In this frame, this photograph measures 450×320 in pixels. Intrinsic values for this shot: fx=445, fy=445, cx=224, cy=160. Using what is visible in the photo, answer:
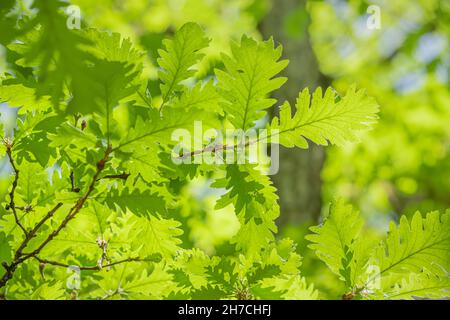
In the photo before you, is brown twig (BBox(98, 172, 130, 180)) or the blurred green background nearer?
brown twig (BBox(98, 172, 130, 180))

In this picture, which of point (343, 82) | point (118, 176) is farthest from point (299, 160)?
point (118, 176)

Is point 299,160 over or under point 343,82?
under

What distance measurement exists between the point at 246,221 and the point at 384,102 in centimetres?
454

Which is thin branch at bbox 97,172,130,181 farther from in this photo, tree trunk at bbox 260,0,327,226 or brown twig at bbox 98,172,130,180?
tree trunk at bbox 260,0,327,226

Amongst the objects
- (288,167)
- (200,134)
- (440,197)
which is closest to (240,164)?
(200,134)

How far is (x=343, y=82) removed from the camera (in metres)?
4.59

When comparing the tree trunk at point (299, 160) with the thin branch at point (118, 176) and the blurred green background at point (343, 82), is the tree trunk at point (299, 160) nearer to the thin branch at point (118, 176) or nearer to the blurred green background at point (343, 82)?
the blurred green background at point (343, 82)

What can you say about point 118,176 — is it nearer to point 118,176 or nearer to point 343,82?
point 118,176

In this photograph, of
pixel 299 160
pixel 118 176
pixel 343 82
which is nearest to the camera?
pixel 118 176

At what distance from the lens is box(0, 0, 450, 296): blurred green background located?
11.0ft

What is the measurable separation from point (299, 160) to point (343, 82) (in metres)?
1.59

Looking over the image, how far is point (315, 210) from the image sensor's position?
335 centimetres

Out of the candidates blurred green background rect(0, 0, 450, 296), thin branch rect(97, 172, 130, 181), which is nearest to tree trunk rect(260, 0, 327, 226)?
blurred green background rect(0, 0, 450, 296)
